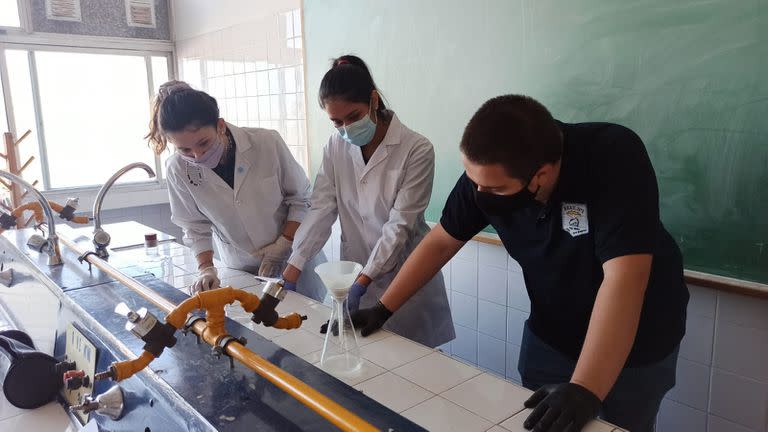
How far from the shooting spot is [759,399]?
1.69 m

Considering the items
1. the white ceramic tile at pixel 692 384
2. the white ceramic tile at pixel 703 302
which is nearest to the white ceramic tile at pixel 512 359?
the white ceramic tile at pixel 692 384

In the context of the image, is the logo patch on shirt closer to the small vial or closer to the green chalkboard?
the green chalkboard

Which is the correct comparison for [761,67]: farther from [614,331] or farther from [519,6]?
[614,331]

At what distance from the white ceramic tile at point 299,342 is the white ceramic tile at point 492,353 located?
1354 millimetres

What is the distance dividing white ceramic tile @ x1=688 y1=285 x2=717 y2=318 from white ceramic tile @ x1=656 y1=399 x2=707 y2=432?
351mm

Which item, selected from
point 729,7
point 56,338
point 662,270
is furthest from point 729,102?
point 56,338

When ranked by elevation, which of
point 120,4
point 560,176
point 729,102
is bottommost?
point 560,176

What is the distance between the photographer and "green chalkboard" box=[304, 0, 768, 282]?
5.31 ft

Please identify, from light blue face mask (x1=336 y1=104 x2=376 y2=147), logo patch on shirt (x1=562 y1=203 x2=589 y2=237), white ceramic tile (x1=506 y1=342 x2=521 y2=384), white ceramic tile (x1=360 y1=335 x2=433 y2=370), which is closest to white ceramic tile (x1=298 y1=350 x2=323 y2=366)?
white ceramic tile (x1=360 y1=335 x2=433 y2=370)

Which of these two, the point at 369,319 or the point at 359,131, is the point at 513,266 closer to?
the point at 359,131

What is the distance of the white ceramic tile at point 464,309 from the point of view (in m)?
2.58

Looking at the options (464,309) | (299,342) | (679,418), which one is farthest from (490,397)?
(464,309)

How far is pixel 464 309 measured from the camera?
2623 mm

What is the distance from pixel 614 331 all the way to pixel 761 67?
1.06 m
